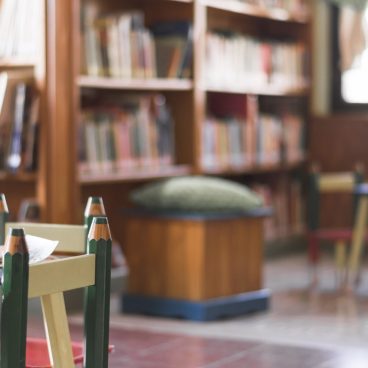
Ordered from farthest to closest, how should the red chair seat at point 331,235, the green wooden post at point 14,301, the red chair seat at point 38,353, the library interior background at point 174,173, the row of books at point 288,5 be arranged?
the row of books at point 288,5, the red chair seat at point 331,235, the library interior background at point 174,173, the red chair seat at point 38,353, the green wooden post at point 14,301

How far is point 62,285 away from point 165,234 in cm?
289

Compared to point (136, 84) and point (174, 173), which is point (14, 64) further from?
point (174, 173)

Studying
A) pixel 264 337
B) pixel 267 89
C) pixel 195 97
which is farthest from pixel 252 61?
pixel 264 337

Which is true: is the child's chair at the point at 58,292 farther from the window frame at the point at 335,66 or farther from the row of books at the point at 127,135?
the window frame at the point at 335,66

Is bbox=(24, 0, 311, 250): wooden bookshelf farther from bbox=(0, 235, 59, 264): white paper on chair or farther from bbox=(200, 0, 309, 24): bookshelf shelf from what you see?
bbox=(0, 235, 59, 264): white paper on chair

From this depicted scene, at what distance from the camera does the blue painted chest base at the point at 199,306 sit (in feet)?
16.4

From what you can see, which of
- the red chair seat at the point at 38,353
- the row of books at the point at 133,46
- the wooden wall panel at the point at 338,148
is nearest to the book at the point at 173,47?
the row of books at the point at 133,46

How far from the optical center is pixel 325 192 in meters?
7.59

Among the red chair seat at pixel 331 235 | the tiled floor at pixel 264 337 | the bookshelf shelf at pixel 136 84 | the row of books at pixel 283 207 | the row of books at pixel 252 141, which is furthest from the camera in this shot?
the row of books at pixel 283 207

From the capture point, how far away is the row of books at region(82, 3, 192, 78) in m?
5.33

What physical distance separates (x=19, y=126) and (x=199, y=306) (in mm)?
1182

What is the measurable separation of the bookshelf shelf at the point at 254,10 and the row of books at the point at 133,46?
319 mm

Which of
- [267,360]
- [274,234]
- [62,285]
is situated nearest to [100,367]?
[62,285]

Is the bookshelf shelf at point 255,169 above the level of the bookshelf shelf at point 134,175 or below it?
below
